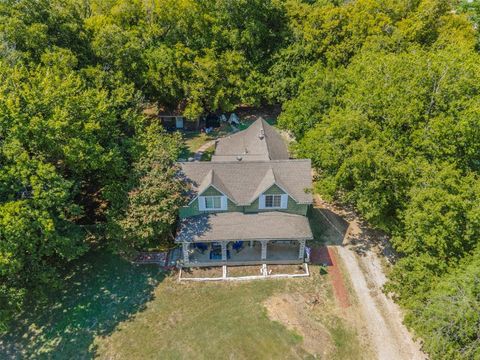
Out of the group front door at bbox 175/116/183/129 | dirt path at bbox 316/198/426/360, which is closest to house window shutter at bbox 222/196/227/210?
dirt path at bbox 316/198/426/360

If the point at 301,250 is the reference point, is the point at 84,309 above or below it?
below

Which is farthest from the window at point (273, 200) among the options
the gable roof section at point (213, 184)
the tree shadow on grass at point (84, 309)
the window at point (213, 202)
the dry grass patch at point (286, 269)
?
the tree shadow on grass at point (84, 309)

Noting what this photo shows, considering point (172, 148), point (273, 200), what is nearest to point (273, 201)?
point (273, 200)

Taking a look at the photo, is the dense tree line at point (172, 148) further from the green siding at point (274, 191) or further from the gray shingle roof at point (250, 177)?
the green siding at point (274, 191)

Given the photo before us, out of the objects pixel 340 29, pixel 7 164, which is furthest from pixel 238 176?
pixel 340 29

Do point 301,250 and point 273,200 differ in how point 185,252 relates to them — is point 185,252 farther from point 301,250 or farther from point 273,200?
point 301,250

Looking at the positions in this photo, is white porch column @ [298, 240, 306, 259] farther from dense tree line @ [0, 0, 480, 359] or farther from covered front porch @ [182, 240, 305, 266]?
dense tree line @ [0, 0, 480, 359]
